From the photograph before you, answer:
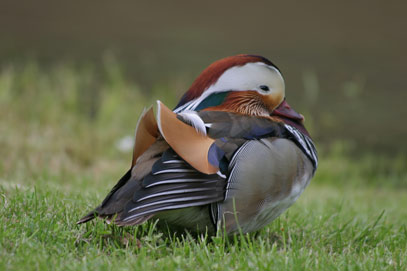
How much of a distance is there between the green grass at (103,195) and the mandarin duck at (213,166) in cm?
12

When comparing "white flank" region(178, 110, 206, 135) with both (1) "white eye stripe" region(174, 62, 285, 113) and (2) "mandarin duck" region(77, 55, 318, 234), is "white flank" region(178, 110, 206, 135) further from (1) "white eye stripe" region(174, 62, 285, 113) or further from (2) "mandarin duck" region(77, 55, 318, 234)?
(1) "white eye stripe" region(174, 62, 285, 113)

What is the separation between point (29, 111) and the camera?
238 inches

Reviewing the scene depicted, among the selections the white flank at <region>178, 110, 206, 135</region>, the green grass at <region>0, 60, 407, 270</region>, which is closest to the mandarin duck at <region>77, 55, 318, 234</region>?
the white flank at <region>178, 110, 206, 135</region>

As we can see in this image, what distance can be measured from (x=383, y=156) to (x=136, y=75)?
408 centimetres

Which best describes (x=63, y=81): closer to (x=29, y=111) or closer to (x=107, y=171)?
(x=29, y=111)

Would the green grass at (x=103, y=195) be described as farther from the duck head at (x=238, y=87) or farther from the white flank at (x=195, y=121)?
the duck head at (x=238, y=87)

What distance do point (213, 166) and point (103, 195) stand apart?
4.37 feet

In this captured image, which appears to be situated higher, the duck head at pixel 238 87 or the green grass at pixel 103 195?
the duck head at pixel 238 87

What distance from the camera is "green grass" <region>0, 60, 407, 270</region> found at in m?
2.19

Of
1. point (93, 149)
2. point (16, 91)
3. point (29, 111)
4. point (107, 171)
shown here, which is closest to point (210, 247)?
point (107, 171)

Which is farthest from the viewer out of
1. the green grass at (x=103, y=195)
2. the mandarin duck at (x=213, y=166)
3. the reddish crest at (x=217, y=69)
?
the reddish crest at (x=217, y=69)

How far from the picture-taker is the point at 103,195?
11.4 ft


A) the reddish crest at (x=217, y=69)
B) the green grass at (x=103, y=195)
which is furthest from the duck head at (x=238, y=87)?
the green grass at (x=103, y=195)

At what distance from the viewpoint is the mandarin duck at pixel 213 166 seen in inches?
91.0
